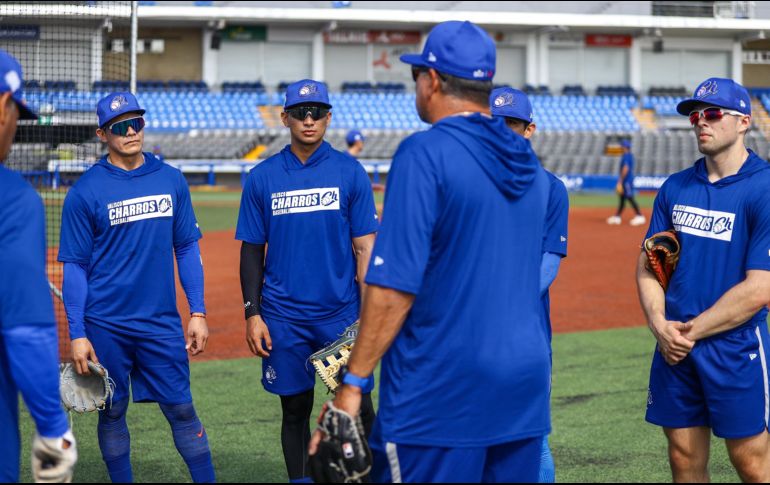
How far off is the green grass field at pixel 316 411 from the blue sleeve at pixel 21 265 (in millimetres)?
3574

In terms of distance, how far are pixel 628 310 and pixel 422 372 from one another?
1078 cm

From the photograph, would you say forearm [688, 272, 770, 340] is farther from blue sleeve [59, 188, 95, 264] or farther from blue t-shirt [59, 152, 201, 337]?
blue sleeve [59, 188, 95, 264]

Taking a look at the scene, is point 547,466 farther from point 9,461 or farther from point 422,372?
point 9,461

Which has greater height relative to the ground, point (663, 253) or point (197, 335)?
point (663, 253)

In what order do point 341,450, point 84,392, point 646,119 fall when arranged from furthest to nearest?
point 646,119 → point 84,392 → point 341,450

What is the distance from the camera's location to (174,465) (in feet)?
22.2

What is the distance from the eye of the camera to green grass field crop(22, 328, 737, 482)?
6.64 m

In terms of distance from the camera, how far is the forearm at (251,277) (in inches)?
229

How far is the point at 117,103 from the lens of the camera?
18.7 ft

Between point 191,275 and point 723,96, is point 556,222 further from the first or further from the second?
point 191,275

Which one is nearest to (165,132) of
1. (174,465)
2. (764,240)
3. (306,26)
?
(306,26)

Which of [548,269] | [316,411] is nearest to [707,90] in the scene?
[548,269]

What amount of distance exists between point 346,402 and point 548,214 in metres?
2.24

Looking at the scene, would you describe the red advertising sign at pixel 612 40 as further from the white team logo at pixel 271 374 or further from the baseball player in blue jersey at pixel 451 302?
the baseball player in blue jersey at pixel 451 302
